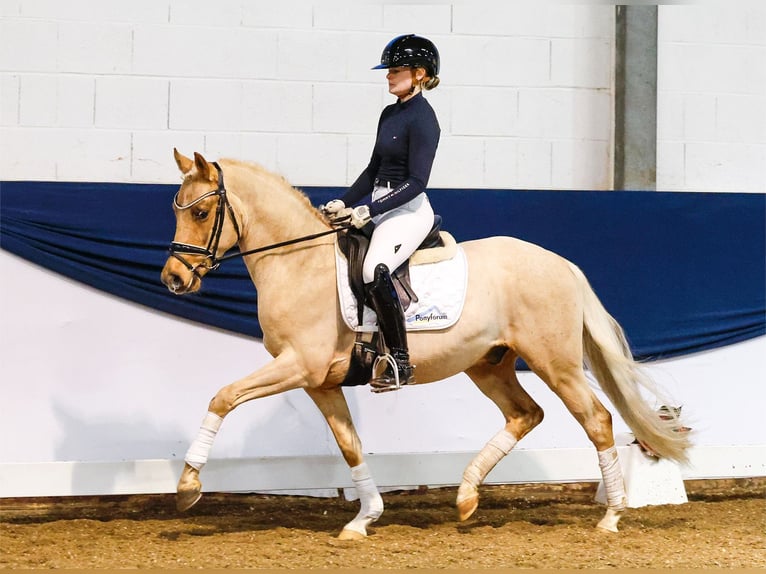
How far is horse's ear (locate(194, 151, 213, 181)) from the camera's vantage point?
3.89 m

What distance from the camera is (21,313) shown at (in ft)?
16.1

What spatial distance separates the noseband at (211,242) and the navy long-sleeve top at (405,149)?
24.0 inches

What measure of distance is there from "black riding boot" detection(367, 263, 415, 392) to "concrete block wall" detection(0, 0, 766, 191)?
176cm

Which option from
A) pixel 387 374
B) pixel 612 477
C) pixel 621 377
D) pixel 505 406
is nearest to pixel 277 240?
pixel 387 374

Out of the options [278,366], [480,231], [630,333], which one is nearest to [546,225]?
[480,231]

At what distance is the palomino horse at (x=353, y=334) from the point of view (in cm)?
392

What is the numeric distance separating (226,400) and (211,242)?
2.14 ft

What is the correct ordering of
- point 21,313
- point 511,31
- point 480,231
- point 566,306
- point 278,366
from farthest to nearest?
point 511,31, point 480,231, point 21,313, point 566,306, point 278,366

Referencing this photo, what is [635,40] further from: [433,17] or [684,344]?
[684,344]

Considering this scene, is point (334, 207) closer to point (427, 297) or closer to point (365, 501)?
point (427, 297)

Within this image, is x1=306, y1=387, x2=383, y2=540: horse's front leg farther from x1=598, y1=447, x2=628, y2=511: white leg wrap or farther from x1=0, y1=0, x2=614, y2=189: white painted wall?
x1=0, y1=0, x2=614, y2=189: white painted wall

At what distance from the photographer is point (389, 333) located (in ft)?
13.0

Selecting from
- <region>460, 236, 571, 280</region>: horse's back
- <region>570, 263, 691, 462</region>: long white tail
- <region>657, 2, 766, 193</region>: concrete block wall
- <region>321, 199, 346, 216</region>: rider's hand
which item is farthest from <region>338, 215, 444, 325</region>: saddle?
<region>657, 2, 766, 193</region>: concrete block wall

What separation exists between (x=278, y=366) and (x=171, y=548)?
875 millimetres
